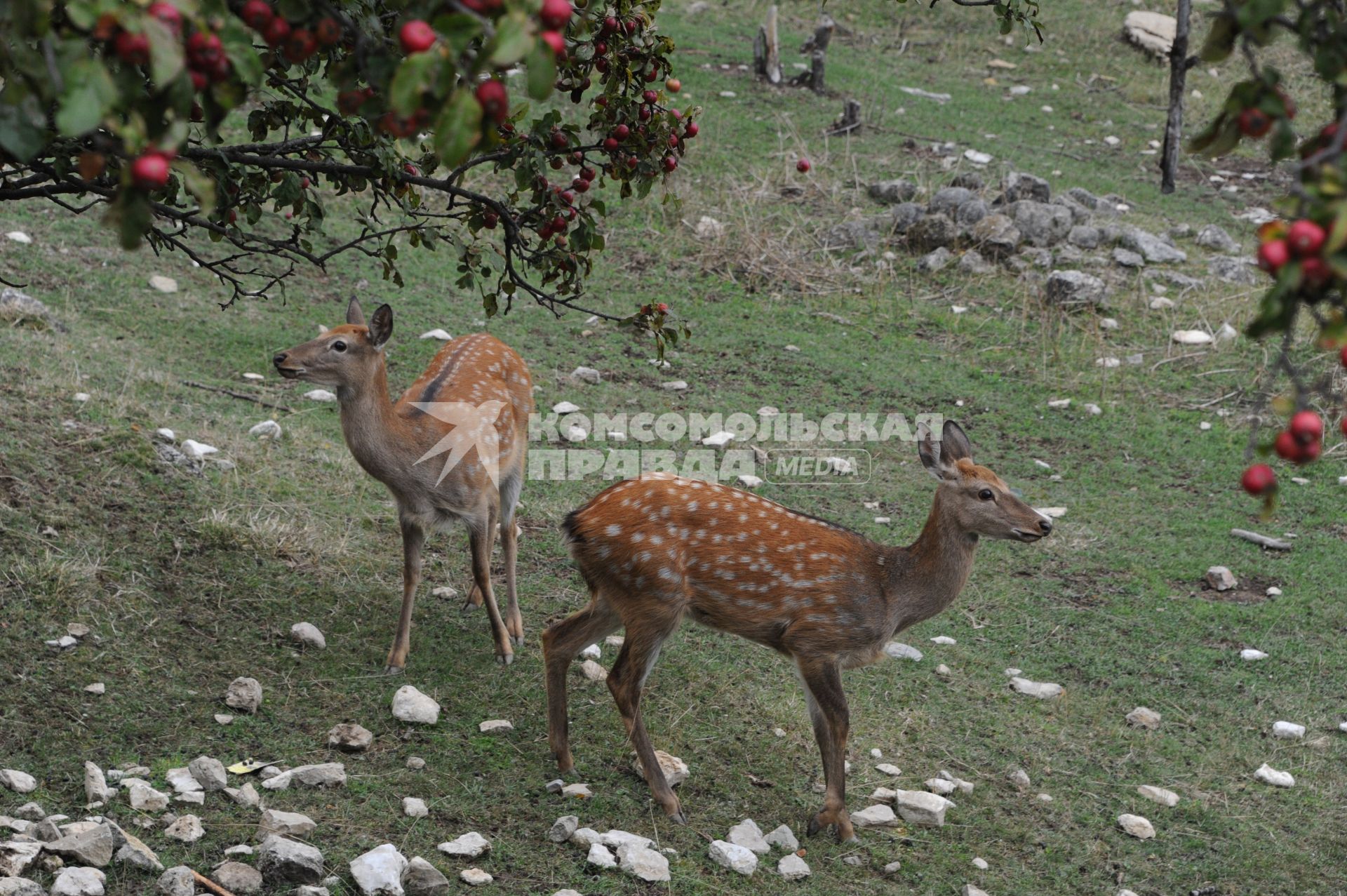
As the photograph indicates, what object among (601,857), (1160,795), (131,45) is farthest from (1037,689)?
(131,45)

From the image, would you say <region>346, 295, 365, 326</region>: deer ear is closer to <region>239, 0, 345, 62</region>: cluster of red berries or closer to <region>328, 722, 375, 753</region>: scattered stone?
<region>328, 722, 375, 753</region>: scattered stone

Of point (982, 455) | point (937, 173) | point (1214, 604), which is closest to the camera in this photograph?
point (1214, 604)

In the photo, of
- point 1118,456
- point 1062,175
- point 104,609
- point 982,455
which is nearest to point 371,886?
point 104,609

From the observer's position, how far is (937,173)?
1406 cm

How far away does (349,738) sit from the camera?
5.30m

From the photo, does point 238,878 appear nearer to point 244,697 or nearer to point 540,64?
point 244,697

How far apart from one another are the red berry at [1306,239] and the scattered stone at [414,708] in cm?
435

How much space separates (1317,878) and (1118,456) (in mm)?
Answer: 4578

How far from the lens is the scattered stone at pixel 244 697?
213 inches

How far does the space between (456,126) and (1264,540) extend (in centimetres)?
752

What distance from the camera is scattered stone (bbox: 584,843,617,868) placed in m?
4.75

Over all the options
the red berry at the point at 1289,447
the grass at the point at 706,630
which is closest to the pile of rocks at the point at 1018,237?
the grass at the point at 706,630

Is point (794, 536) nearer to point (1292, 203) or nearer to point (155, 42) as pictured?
point (1292, 203)

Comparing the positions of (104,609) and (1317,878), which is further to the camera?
(104,609)
